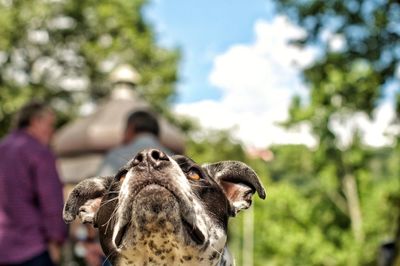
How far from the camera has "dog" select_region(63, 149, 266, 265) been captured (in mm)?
3303

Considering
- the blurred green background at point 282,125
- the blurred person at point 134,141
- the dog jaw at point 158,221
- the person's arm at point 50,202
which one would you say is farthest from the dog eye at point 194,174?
the blurred green background at point 282,125

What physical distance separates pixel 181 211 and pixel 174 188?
10 centimetres

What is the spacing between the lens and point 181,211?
333 centimetres

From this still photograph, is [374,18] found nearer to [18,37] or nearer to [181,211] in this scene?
[181,211]

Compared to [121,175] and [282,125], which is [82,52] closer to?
[282,125]

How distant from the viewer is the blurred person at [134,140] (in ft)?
20.0

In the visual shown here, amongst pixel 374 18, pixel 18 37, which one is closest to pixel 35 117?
pixel 374 18

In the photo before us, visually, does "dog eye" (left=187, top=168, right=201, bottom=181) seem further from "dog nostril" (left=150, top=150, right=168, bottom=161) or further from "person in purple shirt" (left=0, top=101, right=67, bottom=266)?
"person in purple shirt" (left=0, top=101, right=67, bottom=266)

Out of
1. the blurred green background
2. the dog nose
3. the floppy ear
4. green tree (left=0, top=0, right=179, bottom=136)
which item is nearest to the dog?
the dog nose

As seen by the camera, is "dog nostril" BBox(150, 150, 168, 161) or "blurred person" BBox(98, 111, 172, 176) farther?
"blurred person" BBox(98, 111, 172, 176)

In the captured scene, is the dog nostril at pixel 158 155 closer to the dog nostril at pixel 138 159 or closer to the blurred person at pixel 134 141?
the dog nostril at pixel 138 159

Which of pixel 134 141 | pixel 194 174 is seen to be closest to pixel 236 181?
pixel 194 174

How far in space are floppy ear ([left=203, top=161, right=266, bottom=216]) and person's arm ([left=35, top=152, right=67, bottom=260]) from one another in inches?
98.8

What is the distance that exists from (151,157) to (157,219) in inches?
11.1
